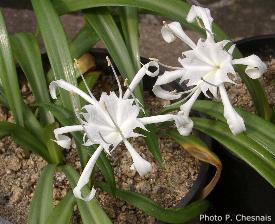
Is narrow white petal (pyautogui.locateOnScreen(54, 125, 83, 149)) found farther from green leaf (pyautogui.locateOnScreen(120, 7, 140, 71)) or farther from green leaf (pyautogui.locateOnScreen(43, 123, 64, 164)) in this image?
green leaf (pyautogui.locateOnScreen(120, 7, 140, 71))

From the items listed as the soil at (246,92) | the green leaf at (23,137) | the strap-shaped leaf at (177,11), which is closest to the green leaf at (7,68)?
the green leaf at (23,137)

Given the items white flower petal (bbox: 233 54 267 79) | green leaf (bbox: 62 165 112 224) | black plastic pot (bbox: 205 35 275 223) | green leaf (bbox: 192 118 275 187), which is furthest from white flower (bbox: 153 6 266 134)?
black plastic pot (bbox: 205 35 275 223)

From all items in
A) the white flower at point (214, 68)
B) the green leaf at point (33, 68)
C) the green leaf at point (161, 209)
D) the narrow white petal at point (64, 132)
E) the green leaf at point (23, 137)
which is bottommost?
the green leaf at point (161, 209)

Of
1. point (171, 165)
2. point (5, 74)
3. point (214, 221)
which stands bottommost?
point (214, 221)

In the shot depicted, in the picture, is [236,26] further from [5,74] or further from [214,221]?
[5,74]

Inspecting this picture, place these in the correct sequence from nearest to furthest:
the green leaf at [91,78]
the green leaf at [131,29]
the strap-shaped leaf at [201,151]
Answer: the strap-shaped leaf at [201,151] < the green leaf at [131,29] < the green leaf at [91,78]

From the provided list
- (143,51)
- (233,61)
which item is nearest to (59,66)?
(233,61)

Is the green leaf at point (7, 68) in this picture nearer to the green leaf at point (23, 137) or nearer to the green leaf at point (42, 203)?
the green leaf at point (23, 137)
